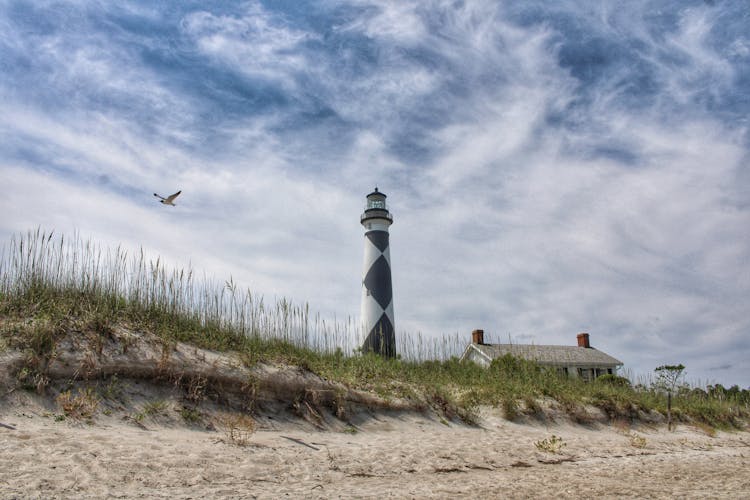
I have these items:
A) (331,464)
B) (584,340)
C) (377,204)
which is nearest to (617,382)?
(377,204)

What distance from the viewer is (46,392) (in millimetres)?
5273

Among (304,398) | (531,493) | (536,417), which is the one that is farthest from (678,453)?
(304,398)

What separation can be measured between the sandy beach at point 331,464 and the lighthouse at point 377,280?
698 centimetres

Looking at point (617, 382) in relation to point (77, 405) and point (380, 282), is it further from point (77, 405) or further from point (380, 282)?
point (77, 405)

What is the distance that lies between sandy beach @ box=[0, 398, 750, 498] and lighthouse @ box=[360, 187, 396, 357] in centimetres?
698

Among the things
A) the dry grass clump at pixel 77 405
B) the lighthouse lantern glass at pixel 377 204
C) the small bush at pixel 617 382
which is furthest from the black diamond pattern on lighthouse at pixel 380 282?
the dry grass clump at pixel 77 405

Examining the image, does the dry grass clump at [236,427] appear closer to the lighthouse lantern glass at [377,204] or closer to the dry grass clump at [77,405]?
the dry grass clump at [77,405]

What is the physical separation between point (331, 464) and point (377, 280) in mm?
10229

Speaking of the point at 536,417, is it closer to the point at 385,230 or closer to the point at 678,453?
the point at 678,453

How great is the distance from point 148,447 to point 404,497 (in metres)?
2.20

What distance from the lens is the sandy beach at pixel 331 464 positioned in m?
3.99

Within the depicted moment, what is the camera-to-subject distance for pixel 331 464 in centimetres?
518

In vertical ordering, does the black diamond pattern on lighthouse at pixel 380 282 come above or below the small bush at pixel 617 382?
above

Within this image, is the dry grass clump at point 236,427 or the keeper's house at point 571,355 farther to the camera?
the keeper's house at point 571,355
